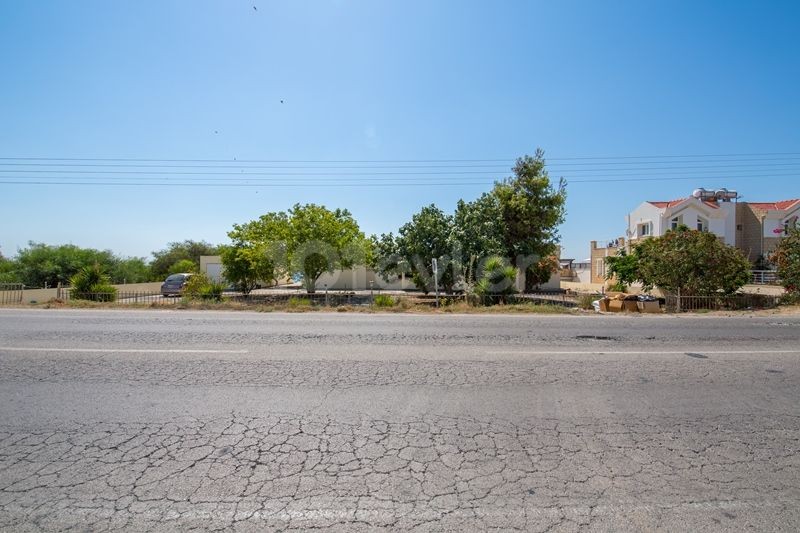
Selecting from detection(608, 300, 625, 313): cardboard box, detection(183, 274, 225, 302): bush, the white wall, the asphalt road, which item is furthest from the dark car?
the white wall

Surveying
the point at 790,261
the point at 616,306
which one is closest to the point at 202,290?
the point at 616,306

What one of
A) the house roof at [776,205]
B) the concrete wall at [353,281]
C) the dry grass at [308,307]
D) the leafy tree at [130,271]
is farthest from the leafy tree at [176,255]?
the house roof at [776,205]

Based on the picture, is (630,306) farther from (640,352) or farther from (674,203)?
(674,203)

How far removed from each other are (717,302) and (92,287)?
26.2 m

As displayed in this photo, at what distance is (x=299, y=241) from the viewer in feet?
71.3

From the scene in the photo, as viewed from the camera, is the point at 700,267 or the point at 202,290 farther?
the point at 202,290

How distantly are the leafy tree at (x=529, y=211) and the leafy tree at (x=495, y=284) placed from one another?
17.8 ft

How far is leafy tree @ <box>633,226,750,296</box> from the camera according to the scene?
16.0m

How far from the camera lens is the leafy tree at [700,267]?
632 inches

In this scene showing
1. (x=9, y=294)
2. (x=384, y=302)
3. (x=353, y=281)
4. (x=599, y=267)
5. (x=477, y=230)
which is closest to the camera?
(x=384, y=302)

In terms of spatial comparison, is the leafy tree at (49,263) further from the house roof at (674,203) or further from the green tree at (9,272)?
the house roof at (674,203)

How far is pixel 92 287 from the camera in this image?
1803 centimetres

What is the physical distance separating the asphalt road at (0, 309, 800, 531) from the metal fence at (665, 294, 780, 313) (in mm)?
9871

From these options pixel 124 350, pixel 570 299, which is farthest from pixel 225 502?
pixel 570 299
